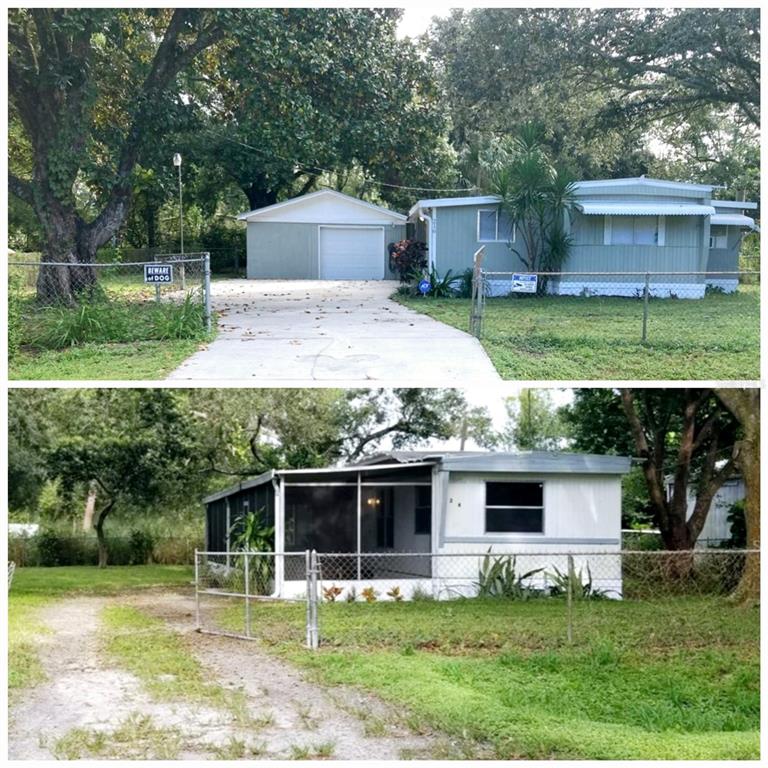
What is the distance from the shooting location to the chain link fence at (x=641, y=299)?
37.8 feet

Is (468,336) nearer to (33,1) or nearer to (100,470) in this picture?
(33,1)

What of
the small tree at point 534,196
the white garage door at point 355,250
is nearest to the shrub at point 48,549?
the white garage door at point 355,250

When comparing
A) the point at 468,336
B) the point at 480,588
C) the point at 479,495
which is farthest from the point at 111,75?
the point at 480,588

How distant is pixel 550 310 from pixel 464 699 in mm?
7233

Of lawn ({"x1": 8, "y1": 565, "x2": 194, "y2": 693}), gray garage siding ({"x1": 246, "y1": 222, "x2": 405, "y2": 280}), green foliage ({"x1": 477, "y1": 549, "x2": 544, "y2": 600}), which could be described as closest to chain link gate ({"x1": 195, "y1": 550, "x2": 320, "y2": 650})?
lawn ({"x1": 8, "y1": 565, "x2": 194, "y2": 693})

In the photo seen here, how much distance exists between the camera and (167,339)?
10.5m

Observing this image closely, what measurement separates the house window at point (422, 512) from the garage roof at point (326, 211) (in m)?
4.41

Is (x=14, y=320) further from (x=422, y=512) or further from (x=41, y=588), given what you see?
(x=41, y=588)

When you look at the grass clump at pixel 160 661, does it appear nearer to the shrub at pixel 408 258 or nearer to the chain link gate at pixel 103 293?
the chain link gate at pixel 103 293

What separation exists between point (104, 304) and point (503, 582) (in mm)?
6062

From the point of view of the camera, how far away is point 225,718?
6.54 metres

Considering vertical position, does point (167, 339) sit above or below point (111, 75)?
below

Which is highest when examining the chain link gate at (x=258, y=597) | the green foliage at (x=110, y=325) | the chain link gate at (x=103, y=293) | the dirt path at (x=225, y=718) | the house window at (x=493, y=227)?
the house window at (x=493, y=227)

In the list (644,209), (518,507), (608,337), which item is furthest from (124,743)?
(644,209)
